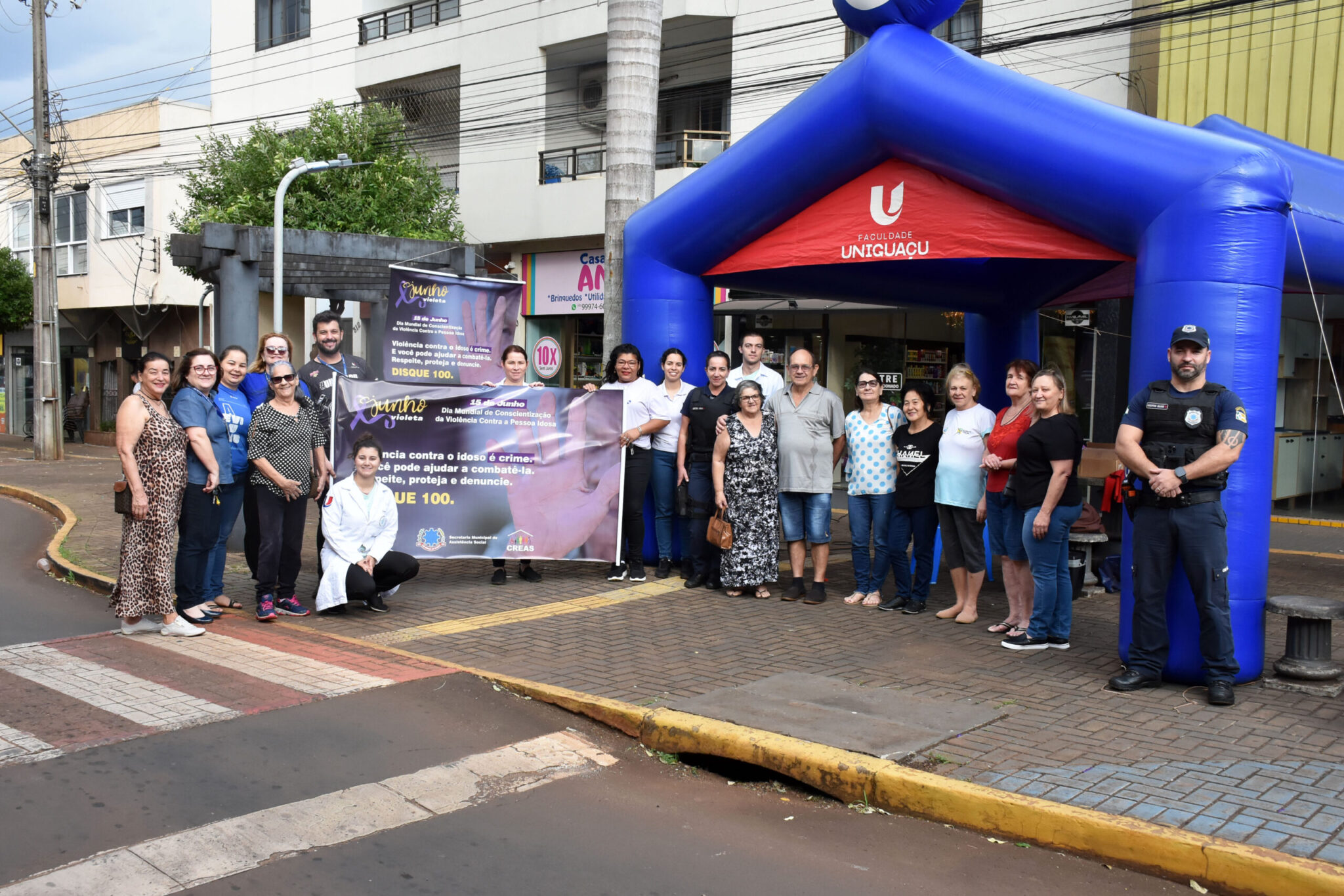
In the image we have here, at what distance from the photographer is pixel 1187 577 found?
5836mm

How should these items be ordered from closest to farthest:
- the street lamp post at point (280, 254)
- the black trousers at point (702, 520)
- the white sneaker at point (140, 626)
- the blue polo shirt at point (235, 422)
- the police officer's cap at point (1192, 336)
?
the police officer's cap at point (1192, 336)
the white sneaker at point (140, 626)
the blue polo shirt at point (235, 422)
the black trousers at point (702, 520)
the street lamp post at point (280, 254)

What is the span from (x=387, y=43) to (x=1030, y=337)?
19.3m

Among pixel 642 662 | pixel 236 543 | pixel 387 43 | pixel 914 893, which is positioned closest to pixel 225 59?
pixel 387 43

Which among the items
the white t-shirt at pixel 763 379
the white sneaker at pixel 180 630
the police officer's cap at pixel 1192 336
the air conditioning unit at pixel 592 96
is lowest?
the white sneaker at pixel 180 630

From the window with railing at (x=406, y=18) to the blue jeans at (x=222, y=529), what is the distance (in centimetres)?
1910

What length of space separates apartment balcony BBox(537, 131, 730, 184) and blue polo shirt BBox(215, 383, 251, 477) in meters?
12.6

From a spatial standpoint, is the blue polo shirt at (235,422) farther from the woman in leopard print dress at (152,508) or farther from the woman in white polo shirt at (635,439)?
the woman in white polo shirt at (635,439)

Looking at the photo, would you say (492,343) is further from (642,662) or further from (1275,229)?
(1275,229)

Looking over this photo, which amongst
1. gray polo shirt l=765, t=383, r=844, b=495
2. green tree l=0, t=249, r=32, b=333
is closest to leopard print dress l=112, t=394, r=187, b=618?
gray polo shirt l=765, t=383, r=844, b=495

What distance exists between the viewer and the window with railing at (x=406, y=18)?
24.6 m

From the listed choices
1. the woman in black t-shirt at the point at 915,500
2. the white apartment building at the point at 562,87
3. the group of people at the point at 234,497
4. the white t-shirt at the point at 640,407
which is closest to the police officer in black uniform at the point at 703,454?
the white t-shirt at the point at 640,407

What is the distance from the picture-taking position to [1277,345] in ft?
19.4

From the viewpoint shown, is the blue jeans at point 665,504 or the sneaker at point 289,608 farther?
the blue jeans at point 665,504

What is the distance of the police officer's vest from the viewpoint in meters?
5.66
